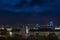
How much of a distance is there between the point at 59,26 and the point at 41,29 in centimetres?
174

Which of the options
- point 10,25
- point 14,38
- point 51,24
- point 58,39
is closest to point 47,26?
point 51,24

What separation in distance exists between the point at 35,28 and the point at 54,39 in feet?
15.7

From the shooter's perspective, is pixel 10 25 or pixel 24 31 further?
pixel 10 25

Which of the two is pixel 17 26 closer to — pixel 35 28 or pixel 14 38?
pixel 35 28

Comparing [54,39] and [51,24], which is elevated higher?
[51,24]

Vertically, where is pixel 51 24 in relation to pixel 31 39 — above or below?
above

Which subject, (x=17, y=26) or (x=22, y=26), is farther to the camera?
(x=17, y=26)

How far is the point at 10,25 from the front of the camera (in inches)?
510

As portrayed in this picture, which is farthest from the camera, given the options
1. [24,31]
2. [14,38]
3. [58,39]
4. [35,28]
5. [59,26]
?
[59,26]

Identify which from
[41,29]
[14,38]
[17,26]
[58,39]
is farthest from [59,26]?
[14,38]

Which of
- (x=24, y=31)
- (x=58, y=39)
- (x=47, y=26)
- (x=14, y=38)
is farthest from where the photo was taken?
(x=47, y=26)

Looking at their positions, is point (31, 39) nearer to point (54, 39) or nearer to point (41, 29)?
point (54, 39)

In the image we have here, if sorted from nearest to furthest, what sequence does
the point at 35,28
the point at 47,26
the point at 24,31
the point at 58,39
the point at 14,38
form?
the point at 14,38 < the point at 58,39 < the point at 24,31 < the point at 47,26 < the point at 35,28

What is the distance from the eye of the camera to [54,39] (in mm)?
7777
